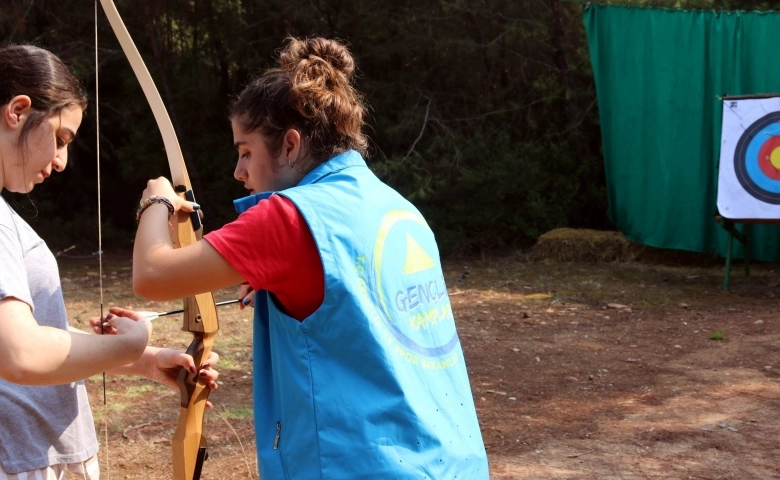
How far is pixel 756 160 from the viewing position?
20.3 feet

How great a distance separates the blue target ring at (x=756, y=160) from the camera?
6.08 metres

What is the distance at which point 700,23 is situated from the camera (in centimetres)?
691

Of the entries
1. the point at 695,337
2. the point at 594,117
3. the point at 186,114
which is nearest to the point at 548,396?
the point at 695,337

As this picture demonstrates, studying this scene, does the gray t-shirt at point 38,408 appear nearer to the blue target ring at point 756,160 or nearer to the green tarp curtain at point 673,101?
the blue target ring at point 756,160

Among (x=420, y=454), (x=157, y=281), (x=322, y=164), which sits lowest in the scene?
(x=420, y=454)

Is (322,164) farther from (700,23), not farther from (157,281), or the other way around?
(700,23)

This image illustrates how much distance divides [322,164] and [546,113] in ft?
24.3

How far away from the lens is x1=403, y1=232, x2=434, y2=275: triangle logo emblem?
133cm

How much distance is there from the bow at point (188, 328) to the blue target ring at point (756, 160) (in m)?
5.22

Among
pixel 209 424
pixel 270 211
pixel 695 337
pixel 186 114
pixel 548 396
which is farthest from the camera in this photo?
pixel 186 114

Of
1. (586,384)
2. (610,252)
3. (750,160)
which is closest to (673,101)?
(750,160)

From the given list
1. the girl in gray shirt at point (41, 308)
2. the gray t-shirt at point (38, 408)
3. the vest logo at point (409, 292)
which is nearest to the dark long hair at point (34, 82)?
the girl in gray shirt at point (41, 308)

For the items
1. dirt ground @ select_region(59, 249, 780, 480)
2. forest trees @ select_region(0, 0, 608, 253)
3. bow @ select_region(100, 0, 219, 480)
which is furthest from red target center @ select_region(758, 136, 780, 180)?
bow @ select_region(100, 0, 219, 480)

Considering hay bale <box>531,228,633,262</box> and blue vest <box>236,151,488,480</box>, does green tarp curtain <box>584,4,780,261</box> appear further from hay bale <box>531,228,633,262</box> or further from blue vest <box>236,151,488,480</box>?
blue vest <box>236,151,488,480</box>
